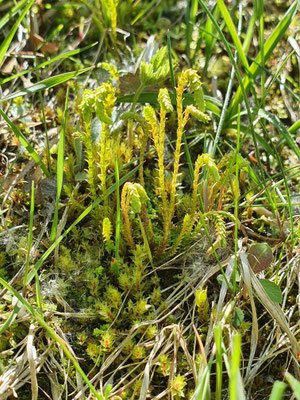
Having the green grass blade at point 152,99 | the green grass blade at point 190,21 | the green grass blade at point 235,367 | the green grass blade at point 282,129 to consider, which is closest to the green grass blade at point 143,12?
the green grass blade at point 190,21

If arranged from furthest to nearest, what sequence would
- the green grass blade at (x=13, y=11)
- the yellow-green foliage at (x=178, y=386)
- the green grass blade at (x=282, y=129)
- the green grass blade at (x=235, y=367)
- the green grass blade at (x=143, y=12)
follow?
the green grass blade at (x=143, y=12)
the green grass blade at (x=282, y=129)
the green grass blade at (x=13, y=11)
the yellow-green foliage at (x=178, y=386)
the green grass blade at (x=235, y=367)

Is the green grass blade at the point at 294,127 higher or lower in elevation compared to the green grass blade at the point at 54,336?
higher

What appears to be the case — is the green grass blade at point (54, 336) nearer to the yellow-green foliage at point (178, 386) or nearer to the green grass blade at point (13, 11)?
the yellow-green foliage at point (178, 386)

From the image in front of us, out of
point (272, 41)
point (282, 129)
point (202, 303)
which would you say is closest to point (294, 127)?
point (282, 129)

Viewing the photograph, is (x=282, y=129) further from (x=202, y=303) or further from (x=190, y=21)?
(x=202, y=303)

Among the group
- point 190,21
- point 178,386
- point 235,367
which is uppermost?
point 190,21

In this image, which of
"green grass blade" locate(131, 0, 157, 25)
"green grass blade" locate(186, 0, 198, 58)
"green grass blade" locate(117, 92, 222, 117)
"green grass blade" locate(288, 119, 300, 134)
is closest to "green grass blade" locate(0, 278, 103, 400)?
"green grass blade" locate(117, 92, 222, 117)

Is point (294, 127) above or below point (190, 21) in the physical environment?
below

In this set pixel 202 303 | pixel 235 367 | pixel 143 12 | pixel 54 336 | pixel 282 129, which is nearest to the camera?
pixel 235 367

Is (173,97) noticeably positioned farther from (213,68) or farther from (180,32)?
(180,32)
